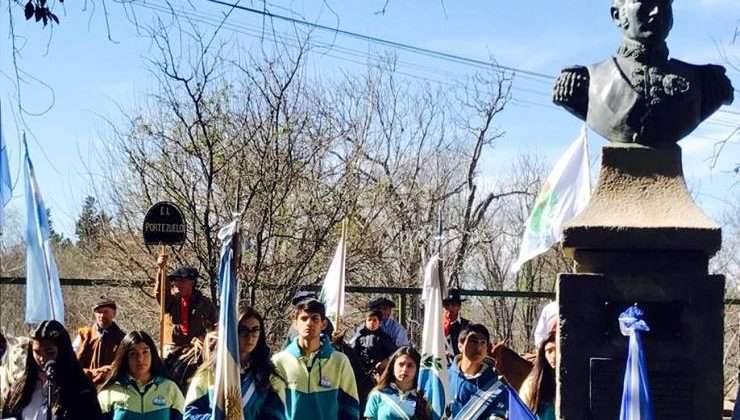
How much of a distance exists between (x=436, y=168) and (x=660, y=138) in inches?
635

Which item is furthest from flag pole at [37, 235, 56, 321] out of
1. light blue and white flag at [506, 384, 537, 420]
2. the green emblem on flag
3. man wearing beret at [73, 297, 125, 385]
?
the green emblem on flag

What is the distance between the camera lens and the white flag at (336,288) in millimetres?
9023

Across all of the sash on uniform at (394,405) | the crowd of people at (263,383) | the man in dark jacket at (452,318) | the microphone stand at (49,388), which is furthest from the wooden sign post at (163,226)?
the sash on uniform at (394,405)

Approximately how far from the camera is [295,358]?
6.46m

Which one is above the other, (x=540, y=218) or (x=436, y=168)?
(x=436, y=168)

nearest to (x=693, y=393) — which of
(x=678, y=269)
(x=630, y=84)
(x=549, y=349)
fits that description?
(x=678, y=269)

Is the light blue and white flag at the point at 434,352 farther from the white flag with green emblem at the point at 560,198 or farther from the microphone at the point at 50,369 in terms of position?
the microphone at the point at 50,369

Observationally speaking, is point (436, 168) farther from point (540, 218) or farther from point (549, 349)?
point (549, 349)

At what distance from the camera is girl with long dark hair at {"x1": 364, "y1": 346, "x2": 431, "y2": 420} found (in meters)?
6.76

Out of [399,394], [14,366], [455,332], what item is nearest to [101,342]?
[14,366]

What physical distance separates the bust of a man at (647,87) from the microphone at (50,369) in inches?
138

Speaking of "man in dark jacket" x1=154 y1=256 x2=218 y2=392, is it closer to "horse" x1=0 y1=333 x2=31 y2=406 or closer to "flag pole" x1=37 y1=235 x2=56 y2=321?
"flag pole" x1=37 y1=235 x2=56 y2=321

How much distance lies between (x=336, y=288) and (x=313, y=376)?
110 inches

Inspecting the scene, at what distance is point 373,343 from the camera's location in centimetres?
976
